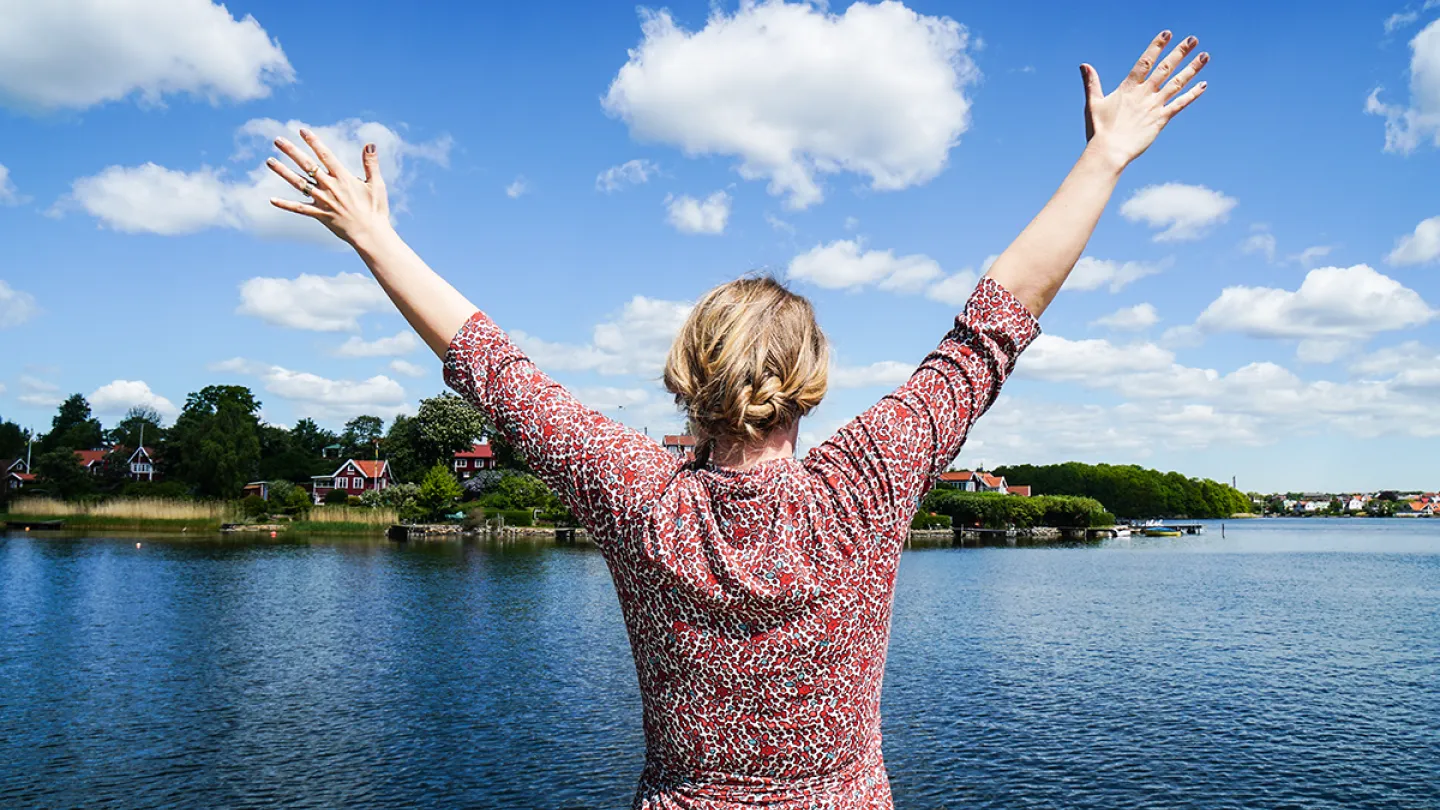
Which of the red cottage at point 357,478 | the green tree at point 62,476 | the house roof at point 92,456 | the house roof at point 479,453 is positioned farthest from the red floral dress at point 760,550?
the house roof at point 92,456

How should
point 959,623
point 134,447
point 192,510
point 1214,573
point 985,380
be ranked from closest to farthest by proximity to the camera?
point 985,380 → point 959,623 → point 1214,573 → point 192,510 → point 134,447

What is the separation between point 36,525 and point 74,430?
5111cm

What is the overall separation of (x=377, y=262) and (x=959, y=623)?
109 ft

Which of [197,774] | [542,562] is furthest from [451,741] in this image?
[542,562]

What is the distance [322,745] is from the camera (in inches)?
650

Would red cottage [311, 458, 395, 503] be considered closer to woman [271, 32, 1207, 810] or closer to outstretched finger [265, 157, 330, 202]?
outstretched finger [265, 157, 330, 202]

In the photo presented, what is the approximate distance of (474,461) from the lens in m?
105

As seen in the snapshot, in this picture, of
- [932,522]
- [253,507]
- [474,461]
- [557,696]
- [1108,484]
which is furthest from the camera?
[1108,484]

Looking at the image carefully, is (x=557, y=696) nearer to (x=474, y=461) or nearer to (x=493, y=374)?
(x=493, y=374)

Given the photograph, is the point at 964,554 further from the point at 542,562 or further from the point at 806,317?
the point at 806,317

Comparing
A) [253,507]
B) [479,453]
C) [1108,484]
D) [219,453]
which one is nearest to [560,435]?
[253,507]

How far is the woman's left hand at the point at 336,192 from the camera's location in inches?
66.1

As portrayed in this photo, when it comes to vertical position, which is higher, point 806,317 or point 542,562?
point 806,317

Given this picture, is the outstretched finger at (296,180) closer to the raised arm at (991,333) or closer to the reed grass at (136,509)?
the raised arm at (991,333)
